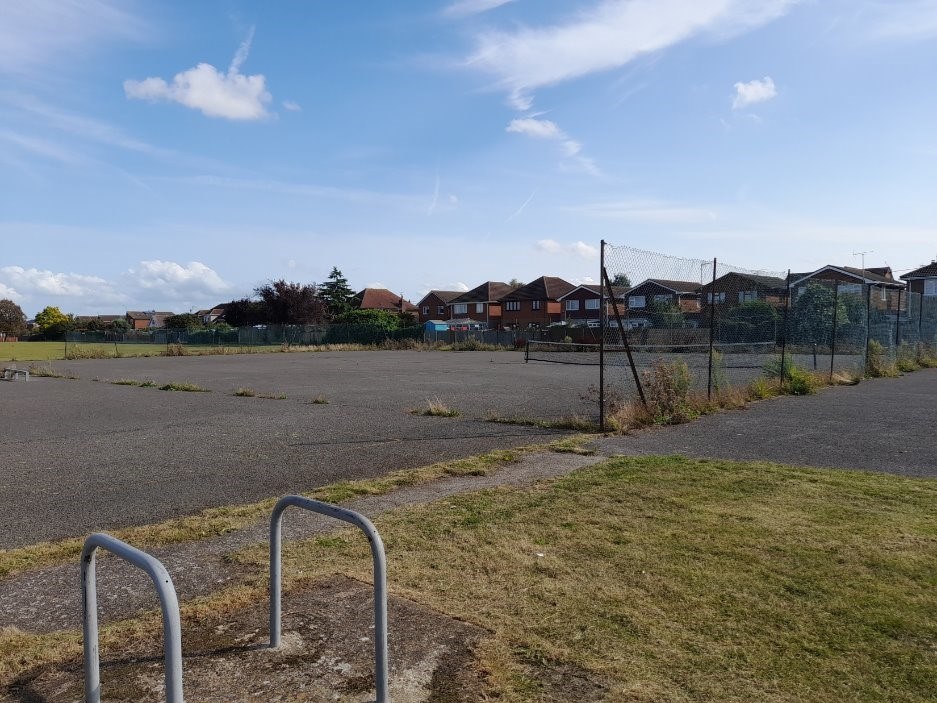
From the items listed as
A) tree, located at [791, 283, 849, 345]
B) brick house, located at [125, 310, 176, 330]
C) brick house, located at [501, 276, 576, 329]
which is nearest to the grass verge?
tree, located at [791, 283, 849, 345]

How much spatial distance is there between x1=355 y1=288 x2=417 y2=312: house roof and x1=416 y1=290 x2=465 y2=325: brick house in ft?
20.1

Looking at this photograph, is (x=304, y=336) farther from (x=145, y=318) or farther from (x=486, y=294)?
(x=145, y=318)

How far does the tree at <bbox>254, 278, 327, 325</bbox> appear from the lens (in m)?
71.4

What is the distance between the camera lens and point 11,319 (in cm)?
9806

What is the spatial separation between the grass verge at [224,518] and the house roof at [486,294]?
80.2 metres

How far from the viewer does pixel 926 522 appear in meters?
5.41

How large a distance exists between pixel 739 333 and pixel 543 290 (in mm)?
65944

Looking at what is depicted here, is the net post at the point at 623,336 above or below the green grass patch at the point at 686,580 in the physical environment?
above

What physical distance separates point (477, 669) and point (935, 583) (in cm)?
292

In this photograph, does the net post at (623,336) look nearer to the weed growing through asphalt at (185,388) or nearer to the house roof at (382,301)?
the weed growing through asphalt at (185,388)

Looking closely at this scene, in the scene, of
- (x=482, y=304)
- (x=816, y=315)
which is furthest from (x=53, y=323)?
(x=816, y=315)

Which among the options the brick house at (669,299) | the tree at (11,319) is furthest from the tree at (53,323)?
the brick house at (669,299)

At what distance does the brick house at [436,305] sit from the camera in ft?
313

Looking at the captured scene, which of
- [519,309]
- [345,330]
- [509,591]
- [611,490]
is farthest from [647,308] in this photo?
[519,309]
